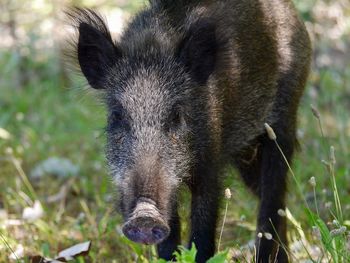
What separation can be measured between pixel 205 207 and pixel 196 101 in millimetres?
539

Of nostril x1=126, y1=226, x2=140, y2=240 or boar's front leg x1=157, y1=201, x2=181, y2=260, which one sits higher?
nostril x1=126, y1=226, x2=140, y2=240

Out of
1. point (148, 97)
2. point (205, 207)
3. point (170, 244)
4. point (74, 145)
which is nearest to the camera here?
point (148, 97)

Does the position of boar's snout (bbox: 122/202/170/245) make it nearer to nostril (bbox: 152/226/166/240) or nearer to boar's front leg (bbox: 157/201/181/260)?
nostril (bbox: 152/226/166/240)

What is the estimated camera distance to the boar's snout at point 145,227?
308cm

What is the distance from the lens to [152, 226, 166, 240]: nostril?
3.09m

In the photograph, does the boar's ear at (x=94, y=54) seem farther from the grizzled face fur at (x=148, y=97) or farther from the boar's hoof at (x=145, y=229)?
the boar's hoof at (x=145, y=229)

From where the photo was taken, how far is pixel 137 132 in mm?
3656

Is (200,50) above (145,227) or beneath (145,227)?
above

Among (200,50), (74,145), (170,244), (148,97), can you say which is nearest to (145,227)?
(148,97)

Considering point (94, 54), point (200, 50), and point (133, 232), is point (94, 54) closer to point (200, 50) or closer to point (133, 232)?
point (200, 50)

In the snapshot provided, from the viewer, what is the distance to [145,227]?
307 cm

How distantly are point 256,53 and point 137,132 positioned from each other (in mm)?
1178

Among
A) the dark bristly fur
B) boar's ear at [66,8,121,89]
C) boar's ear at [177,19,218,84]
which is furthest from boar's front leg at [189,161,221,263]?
boar's ear at [66,8,121,89]

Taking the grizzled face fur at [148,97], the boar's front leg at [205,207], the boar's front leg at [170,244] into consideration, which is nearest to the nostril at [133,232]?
the grizzled face fur at [148,97]
